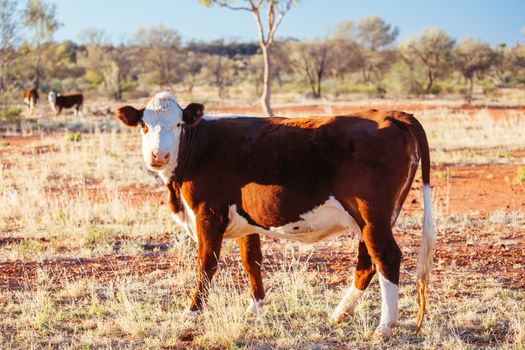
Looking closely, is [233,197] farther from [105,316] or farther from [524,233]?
[524,233]

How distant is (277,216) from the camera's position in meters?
5.75

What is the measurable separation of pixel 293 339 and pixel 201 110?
6.69 feet

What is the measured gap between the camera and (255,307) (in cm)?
625

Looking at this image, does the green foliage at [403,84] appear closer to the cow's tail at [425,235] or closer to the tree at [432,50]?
the tree at [432,50]

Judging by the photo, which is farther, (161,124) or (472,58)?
(472,58)

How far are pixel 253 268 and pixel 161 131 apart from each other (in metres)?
1.57

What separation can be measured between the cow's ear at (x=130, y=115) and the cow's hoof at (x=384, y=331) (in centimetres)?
259

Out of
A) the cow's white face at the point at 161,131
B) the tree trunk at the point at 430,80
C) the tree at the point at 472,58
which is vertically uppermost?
the tree at the point at 472,58

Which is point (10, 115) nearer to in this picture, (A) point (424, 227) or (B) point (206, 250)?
(B) point (206, 250)

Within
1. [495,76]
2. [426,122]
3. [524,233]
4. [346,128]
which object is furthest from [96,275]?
[495,76]

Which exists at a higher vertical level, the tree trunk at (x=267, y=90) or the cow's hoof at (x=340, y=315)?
the tree trunk at (x=267, y=90)

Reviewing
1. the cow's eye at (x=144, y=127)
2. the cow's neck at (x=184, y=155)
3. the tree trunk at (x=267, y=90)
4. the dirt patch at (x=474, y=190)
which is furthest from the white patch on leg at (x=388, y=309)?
the tree trunk at (x=267, y=90)

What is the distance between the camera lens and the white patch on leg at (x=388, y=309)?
17.9 ft

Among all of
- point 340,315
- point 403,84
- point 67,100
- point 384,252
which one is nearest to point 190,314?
point 340,315
